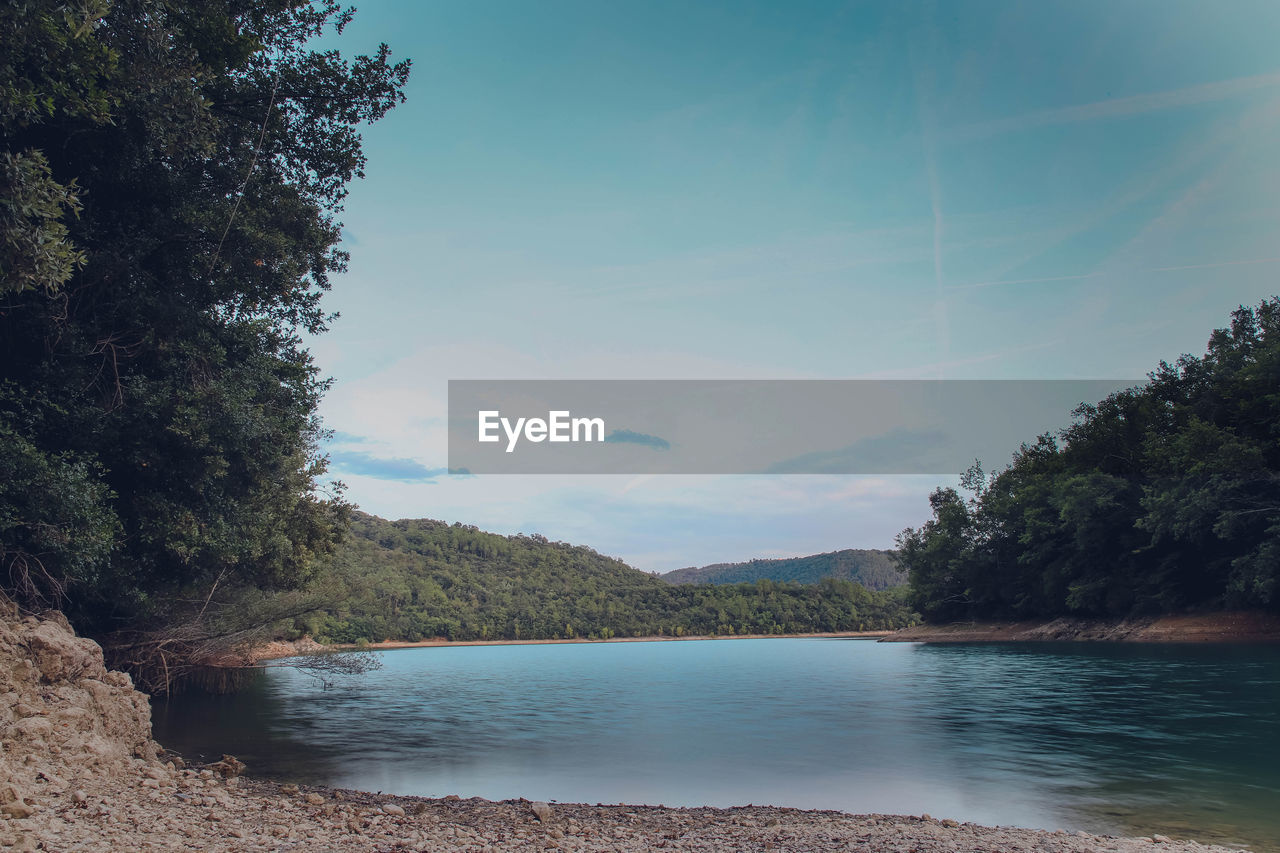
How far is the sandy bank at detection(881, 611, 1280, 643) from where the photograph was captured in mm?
43875

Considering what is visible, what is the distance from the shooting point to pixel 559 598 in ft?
406

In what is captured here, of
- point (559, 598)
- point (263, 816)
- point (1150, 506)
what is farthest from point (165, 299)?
point (559, 598)

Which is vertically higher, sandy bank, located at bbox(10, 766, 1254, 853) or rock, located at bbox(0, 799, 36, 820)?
rock, located at bbox(0, 799, 36, 820)

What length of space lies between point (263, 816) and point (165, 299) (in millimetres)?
10677

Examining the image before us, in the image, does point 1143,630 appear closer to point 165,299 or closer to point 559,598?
Answer: point 165,299

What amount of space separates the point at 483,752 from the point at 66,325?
12.4 m

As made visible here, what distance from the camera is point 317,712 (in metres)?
24.1

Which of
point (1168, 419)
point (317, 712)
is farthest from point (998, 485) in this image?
point (317, 712)

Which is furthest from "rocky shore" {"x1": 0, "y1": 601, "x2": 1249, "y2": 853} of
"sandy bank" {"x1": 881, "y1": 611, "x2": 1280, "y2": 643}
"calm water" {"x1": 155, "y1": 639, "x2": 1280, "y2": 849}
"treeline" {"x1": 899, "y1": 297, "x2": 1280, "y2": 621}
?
"sandy bank" {"x1": 881, "y1": 611, "x2": 1280, "y2": 643}

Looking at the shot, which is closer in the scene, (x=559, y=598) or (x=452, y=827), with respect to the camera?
(x=452, y=827)

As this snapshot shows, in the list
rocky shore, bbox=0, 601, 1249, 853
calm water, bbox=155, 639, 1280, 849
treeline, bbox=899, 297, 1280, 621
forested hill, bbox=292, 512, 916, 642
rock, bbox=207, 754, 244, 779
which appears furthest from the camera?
forested hill, bbox=292, 512, 916, 642

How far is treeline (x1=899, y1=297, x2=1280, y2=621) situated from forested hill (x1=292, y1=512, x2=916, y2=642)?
40.2 meters

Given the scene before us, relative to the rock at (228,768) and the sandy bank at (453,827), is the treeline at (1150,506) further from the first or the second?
the rock at (228,768)

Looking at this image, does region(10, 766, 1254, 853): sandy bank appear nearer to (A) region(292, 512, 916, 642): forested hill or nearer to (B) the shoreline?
(B) the shoreline
